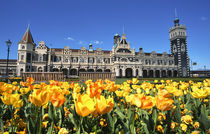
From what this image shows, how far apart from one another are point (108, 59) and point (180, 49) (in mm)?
24698

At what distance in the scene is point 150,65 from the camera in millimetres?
39875

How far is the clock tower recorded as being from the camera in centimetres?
3756

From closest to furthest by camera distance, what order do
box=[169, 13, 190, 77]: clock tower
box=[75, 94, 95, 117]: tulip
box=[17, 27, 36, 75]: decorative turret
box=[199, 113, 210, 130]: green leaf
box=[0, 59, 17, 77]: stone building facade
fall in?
box=[75, 94, 95, 117]: tulip → box=[199, 113, 210, 130]: green leaf → box=[17, 27, 36, 75]: decorative turret → box=[0, 59, 17, 77]: stone building facade → box=[169, 13, 190, 77]: clock tower

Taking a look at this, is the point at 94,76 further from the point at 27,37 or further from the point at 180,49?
the point at 180,49

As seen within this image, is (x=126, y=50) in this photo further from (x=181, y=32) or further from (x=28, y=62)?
(x=28, y=62)

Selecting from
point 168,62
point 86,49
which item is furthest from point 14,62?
point 168,62

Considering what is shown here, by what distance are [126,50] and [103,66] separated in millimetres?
9047

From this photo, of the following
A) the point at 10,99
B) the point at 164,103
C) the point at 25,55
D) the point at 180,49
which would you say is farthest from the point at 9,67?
the point at 180,49

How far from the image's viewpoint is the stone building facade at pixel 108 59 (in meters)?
30.2

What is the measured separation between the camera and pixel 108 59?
37344mm

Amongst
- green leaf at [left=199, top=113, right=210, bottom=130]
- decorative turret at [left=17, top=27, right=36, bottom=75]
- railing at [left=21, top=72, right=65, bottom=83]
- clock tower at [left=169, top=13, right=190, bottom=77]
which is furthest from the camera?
clock tower at [left=169, top=13, right=190, bottom=77]

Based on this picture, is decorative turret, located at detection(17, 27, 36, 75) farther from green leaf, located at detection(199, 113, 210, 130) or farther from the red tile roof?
green leaf, located at detection(199, 113, 210, 130)

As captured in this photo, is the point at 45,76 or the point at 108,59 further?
the point at 108,59

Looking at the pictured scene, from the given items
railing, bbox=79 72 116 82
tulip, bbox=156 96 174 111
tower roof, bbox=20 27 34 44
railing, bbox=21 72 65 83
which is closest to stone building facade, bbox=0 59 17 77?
tower roof, bbox=20 27 34 44
